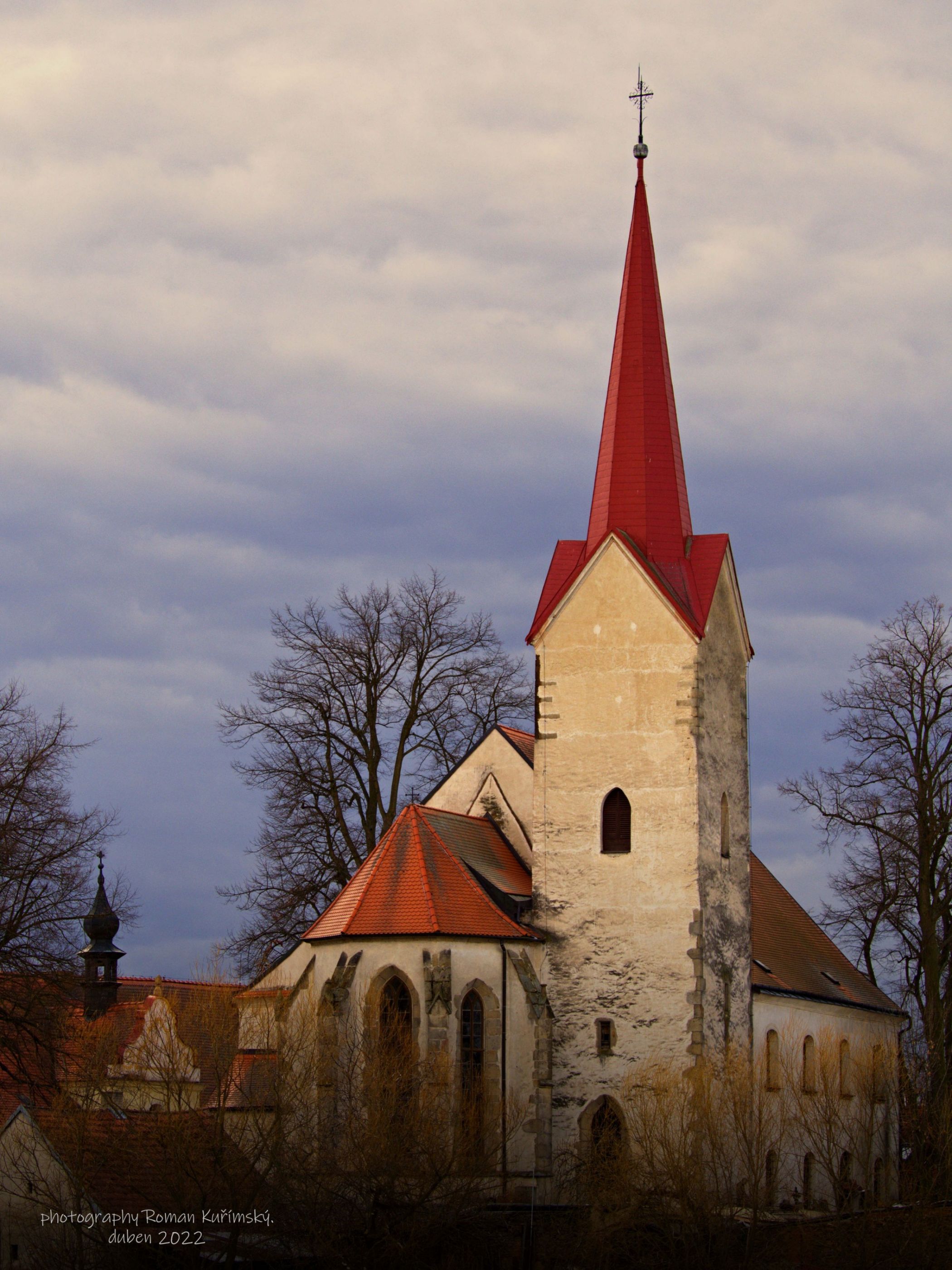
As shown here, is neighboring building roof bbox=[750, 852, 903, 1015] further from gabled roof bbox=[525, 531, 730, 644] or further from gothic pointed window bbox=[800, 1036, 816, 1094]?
gabled roof bbox=[525, 531, 730, 644]

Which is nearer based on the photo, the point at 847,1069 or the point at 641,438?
the point at 641,438

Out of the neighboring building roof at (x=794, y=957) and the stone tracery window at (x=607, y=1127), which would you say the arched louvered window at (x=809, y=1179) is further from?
the stone tracery window at (x=607, y=1127)

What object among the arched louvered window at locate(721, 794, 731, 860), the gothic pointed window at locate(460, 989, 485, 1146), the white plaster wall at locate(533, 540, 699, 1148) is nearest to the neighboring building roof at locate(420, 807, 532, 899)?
the white plaster wall at locate(533, 540, 699, 1148)

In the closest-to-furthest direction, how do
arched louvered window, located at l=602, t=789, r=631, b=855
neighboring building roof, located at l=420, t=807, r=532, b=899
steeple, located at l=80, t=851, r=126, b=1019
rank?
arched louvered window, located at l=602, t=789, r=631, b=855 < neighboring building roof, located at l=420, t=807, r=532, b=899 < steeple, located at l=80, t=851, r=126, b=1019

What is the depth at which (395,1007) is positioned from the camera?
109 feet

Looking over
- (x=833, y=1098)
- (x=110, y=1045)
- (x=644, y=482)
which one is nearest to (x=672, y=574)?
(x=644, y=482)

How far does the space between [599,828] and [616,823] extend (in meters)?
0.36

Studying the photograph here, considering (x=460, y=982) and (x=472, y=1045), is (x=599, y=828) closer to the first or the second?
(x=460, y=982)

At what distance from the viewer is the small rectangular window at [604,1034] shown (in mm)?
34406

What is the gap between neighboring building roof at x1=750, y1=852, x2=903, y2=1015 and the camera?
39938mm

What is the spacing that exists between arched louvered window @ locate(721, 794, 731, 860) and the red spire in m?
5.25

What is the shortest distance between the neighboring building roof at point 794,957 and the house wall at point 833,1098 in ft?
0.98

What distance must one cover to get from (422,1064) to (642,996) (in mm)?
5127

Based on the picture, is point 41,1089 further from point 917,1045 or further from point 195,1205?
point 917,1045
